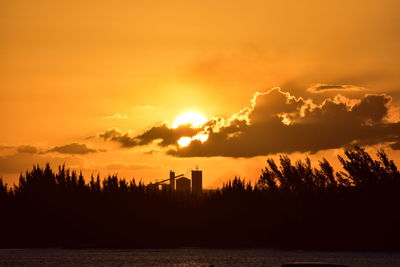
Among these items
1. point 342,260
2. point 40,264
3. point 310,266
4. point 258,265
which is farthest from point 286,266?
point 40,264

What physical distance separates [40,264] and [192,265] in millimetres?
37491

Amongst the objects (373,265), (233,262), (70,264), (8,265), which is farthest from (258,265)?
(8,265)

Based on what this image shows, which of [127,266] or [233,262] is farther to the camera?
[233,262]

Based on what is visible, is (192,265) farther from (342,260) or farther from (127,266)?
(342,260)

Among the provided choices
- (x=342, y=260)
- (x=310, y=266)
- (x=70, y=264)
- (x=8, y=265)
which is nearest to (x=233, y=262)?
(x=342, y=260)

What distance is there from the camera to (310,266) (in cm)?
12325

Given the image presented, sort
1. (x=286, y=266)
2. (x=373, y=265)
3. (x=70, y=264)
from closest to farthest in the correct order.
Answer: (x=286, y=266)
(x=373, y=265)
(x=70, y=264)

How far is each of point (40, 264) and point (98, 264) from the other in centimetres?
1596

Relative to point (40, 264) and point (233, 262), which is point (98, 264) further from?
point (233, 262)

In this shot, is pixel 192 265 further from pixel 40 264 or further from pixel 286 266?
pixel 286 266

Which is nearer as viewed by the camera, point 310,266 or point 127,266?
point 310,266

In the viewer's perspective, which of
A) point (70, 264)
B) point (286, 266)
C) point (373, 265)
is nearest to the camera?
point (286, 266)

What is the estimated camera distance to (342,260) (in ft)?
644

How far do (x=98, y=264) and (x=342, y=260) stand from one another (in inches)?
2195
